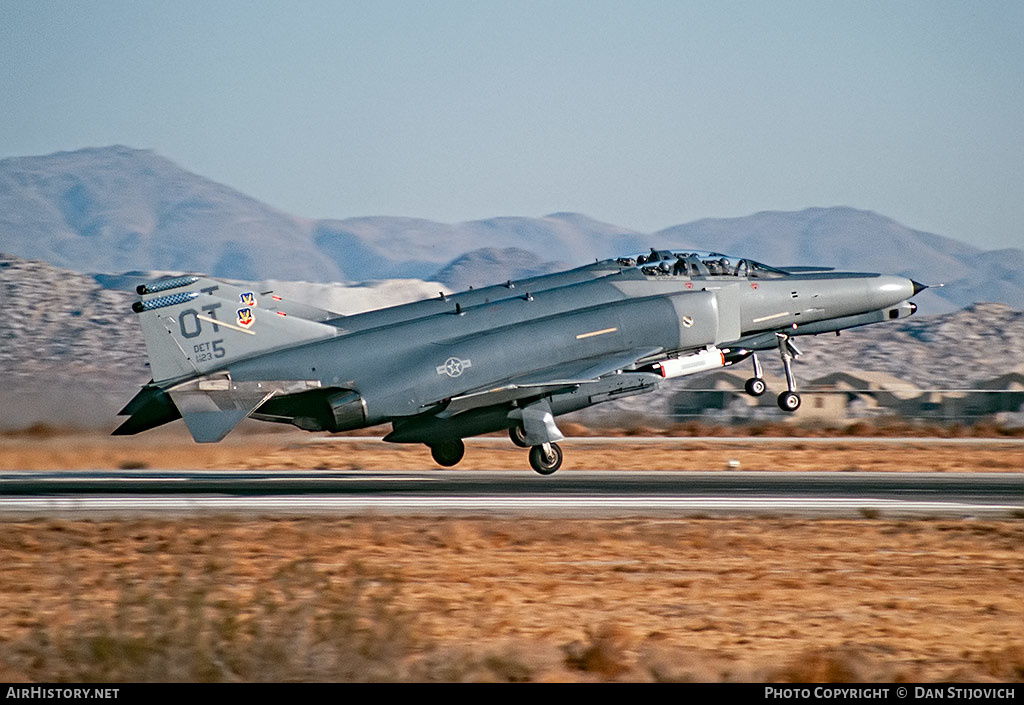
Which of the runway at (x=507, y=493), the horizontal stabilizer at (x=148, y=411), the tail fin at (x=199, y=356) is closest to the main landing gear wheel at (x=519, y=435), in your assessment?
the runway at (x=507, y=493)

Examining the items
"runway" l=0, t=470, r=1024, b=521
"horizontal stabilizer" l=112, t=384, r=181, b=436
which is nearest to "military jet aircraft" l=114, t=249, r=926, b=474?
"horizontal stabilizer" l=112, t=384, r=181, b=436

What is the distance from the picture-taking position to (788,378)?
2372 centimetres

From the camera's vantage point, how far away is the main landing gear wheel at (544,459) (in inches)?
875

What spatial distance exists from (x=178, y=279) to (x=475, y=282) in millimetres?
155503

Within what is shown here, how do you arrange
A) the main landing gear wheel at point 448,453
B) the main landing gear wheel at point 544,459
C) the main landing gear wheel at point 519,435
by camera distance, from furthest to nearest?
the main landing gear wheel at point 448,453
the main landing gear wheel at point 544,459
the main landing gear wheel at point 519,435

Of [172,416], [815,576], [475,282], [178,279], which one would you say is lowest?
[815,576]

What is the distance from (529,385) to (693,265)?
5455 mm

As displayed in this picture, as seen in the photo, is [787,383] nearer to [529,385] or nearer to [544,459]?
[544,459]

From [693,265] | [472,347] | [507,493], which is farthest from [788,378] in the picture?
[507,493]

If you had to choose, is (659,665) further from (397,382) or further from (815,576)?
(397,382)

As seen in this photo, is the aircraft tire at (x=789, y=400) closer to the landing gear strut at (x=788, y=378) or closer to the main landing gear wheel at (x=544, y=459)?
the landing gear strut at (x=788, y=378)

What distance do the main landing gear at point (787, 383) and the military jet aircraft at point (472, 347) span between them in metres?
0.04

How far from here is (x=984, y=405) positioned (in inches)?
1813
